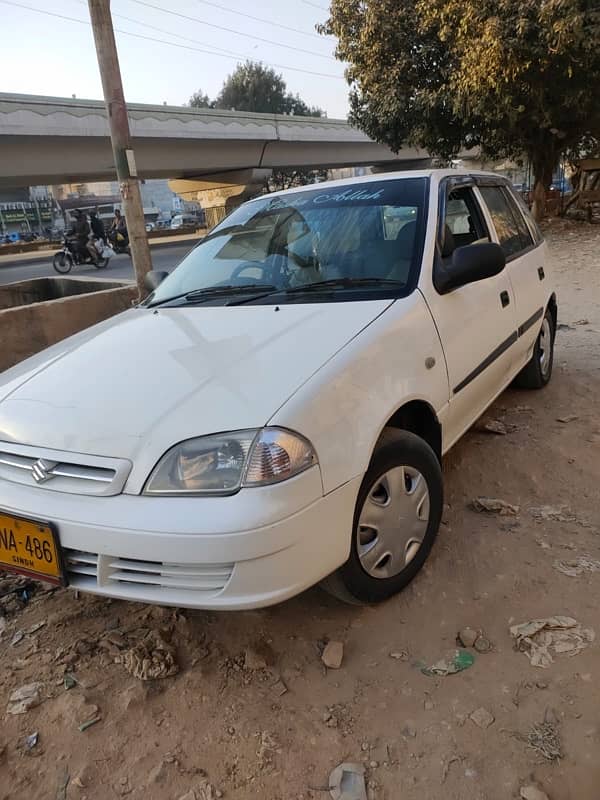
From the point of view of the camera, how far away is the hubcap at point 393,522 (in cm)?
211

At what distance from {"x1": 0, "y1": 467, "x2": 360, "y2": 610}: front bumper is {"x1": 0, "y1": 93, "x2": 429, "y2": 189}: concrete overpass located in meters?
17.2

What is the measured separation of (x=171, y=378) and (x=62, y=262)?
1691 cm

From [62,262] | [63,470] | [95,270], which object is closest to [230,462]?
[63,470]

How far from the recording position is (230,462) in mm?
1760

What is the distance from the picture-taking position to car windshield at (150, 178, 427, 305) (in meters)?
2.62

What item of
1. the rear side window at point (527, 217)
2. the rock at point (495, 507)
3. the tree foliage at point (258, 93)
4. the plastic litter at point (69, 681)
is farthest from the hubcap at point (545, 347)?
the tree foliage at point (258, 93)

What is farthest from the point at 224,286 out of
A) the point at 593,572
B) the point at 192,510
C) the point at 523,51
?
the point at 523,51

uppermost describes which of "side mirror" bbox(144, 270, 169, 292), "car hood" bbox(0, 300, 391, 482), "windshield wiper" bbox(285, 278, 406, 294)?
"windshield wiper" bbox(285, 278, 406, 294)

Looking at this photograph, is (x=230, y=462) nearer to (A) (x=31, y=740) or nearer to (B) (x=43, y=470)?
(B) (x=43, y=470)

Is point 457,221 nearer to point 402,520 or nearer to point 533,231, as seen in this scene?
point 533,231

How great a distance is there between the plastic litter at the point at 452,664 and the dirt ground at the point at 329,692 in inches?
0.8

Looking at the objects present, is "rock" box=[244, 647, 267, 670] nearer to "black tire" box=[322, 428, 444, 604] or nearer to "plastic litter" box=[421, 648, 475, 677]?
"black tire" box=[322, 428, 444, 604]

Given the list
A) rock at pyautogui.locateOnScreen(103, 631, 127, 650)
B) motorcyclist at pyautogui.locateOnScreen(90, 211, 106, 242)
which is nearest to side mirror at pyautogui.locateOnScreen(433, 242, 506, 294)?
rock at pyautogui.locateOnScreen(103, 631, 127, 650)

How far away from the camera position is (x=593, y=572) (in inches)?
93.7
